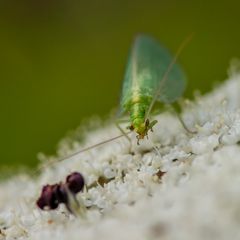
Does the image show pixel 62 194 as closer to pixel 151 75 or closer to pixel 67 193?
pixel 67 193

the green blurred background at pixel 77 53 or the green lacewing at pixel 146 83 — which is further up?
the green blurred background at pixel 77 53

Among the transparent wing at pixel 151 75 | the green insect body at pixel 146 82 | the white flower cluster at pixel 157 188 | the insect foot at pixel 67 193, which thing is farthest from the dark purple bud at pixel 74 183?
the transparent wing at pixel 151 75

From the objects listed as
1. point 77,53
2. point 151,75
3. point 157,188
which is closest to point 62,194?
point 157,188

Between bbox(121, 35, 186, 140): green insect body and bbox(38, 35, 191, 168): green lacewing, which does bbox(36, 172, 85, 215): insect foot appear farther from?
bbox(121, 35, 186, 140): green insect body

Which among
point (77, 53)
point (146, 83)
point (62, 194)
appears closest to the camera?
point (62, 194)

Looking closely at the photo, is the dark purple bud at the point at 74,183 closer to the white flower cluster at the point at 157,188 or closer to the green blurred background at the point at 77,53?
the white flower cluster at the point at 157,188
